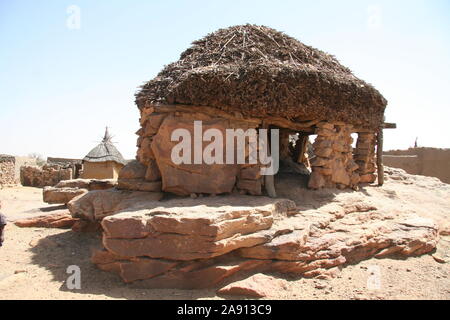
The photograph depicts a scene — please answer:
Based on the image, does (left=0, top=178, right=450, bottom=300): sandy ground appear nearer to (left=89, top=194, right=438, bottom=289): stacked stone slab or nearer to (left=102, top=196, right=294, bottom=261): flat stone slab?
(left=89, top=194, right=438, bottom=289): stacked stone slab

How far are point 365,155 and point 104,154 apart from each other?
1048 centimetres

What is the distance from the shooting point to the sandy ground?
397 centimetres

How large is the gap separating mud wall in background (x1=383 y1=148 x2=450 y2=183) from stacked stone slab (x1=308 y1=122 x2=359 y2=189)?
26.3 feet

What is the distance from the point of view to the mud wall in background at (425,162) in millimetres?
12984

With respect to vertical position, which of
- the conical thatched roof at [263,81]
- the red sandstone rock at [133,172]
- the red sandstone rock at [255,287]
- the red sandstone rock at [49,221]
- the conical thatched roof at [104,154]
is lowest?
the red sandstone rock at [255,287]

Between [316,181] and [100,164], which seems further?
[100,164]

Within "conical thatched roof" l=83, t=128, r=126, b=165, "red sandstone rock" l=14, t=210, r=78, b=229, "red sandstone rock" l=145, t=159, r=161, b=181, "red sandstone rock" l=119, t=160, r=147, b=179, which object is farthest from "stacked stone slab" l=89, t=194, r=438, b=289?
"conical thatched roof" l=83, t=128, r=126, b=165

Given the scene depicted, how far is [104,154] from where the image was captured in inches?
556

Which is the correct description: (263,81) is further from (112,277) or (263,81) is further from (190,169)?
(112,277)

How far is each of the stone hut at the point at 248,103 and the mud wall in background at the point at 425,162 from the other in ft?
24.7
